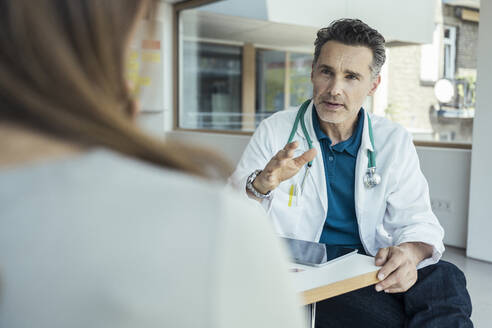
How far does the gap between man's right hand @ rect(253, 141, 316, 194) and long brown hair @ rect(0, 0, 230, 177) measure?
106 cm

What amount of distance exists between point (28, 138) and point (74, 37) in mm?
92

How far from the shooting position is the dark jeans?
1.48 metres

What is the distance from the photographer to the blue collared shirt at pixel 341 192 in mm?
1862

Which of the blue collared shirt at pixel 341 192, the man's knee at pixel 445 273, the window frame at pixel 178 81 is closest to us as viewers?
the man's knee at pixel 445 273

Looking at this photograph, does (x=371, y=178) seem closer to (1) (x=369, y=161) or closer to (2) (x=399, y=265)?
(1) (x=369, y=161)

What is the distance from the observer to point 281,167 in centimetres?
158

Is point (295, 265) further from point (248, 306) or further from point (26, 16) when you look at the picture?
point (26, 16)

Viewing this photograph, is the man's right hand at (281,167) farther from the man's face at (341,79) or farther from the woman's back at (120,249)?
the woman's back at (120,249)

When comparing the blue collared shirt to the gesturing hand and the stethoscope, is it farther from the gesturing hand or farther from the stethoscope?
the gesturing hand

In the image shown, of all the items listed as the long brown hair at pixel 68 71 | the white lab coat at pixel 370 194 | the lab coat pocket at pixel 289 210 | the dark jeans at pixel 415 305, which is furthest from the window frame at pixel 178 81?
the long brown hair at pixel 68 71

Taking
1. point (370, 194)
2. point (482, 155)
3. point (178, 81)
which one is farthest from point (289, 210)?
point (178, 81)

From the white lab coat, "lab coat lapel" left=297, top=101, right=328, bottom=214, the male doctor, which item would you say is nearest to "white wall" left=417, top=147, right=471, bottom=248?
the male doctor

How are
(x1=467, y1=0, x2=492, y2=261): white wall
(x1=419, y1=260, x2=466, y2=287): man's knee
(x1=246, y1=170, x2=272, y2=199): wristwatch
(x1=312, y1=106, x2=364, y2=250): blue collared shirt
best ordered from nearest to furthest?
(x1=419, y1=260, x2=466, y2=287): man's knee
(x1=246, y1=170, x2=272, y2=199): wristwatch
(x1=312, y1=106, x2=364, y2=250): blue collared shirt
(x1=467, y1=0, x2=492, y2=261): white wall

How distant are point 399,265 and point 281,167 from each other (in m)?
0.44
